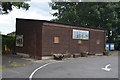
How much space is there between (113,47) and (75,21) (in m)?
11.4

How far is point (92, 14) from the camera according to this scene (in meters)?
42.9

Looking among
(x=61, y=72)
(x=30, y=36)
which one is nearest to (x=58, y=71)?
(x=61, y=72)

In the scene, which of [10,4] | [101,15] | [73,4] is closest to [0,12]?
[10,4]

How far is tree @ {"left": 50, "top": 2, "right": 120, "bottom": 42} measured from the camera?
4156 cm

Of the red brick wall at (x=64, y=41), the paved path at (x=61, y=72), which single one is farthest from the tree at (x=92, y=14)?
the paved path at (x=61, y=72)

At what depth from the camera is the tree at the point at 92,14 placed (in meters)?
41.6

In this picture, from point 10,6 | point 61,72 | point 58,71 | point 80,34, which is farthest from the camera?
point 80,34

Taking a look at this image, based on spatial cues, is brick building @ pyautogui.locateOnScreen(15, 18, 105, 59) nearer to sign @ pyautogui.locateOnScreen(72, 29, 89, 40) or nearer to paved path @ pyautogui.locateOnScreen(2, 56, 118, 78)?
sign @ pyautogui.locateOnScreen(72, 29, 89, 40)

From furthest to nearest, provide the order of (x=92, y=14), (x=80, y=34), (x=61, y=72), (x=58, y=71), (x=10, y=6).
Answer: (x=92, y=14) < (x=80, y=34) < (x=10, y=6) < (x=58, y=71) < (x=61, y=72)

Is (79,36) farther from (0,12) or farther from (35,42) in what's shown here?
(0,12)

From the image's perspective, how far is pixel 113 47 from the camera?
42.7 metres

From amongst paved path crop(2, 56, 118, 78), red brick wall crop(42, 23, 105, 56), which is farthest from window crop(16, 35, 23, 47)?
paved path crop(2, 56, 118, 78)

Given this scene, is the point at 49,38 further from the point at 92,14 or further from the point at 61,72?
the point at 92,14

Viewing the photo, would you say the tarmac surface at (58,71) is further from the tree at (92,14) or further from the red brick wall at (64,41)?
the tree at (92,14)
